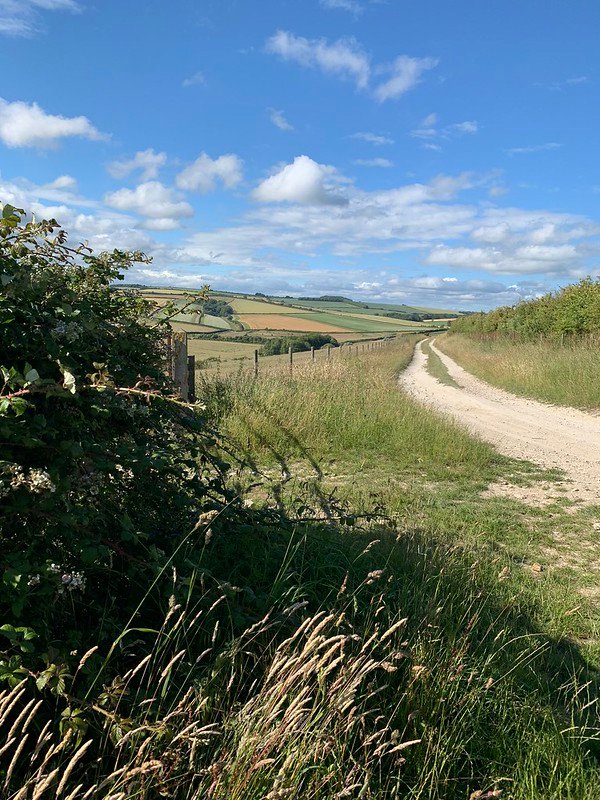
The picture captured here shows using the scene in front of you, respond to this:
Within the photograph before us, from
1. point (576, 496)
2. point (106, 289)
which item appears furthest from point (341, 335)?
point (106, 289)

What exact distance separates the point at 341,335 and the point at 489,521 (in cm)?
5262

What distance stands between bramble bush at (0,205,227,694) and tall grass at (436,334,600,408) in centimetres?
1479

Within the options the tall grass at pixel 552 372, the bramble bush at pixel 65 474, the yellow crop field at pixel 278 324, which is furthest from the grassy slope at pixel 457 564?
the yellow crop field at pixel 278 324

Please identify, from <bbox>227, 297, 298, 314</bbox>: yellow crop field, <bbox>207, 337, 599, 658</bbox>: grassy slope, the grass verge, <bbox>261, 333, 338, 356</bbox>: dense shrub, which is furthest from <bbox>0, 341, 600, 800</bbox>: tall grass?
<bbox>227, 297, 298, 314</bbox>: yellow crop field

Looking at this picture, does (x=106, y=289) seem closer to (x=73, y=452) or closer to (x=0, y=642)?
(x=73, y=452)

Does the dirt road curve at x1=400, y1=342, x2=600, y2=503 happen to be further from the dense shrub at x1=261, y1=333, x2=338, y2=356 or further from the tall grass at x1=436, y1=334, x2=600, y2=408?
the dense shrub at x1=261, y1=333, x2=338, y2=356

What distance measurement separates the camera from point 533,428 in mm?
12656

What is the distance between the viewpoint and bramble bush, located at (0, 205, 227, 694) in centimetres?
193

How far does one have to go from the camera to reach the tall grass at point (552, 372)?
15977 millimetres

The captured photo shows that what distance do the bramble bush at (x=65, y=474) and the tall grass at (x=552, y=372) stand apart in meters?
14.8

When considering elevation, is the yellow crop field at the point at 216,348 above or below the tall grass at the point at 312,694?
above

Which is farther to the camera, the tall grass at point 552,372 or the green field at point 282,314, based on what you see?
the tall grass at point 552,372

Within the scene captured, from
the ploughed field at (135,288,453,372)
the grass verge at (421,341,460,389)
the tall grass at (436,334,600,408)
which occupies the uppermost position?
the ploughed field at (135,288,453,372)

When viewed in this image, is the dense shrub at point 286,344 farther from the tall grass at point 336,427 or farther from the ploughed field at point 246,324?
the tall grass at point 336,427
